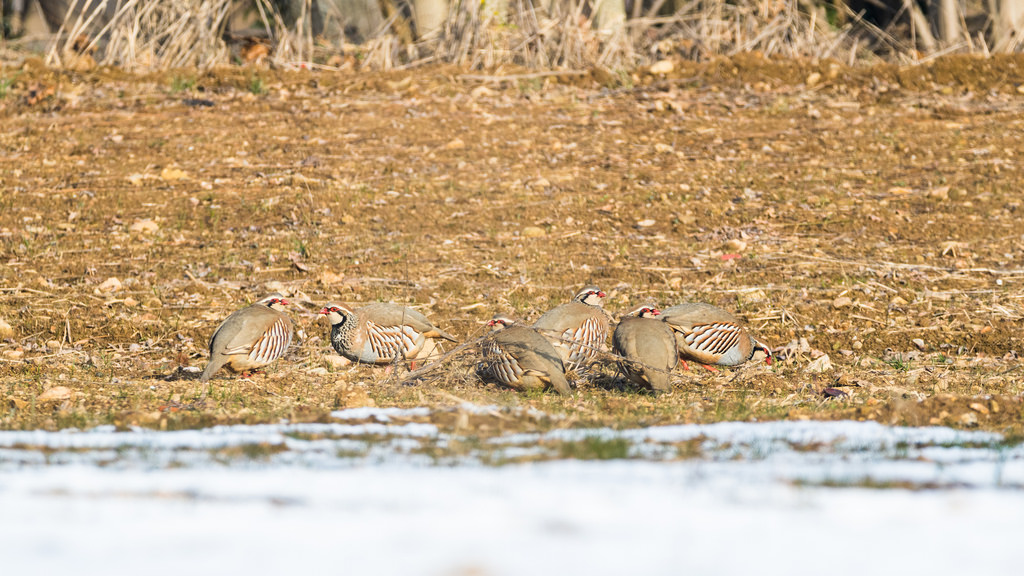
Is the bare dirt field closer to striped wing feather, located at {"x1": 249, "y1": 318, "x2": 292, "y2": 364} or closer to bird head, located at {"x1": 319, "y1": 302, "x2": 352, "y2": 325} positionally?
striped wing feather, located at {"x1": 249, "y1": 318, "x2": 292, "y2": 364}

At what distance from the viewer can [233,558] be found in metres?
2.87

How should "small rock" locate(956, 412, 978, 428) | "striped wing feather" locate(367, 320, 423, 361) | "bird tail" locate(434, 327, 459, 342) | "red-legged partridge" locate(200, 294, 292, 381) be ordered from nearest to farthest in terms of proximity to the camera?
Answer: "small rock" locate(956, 412, 978, 428) < "red-legged partridge" locate(200, 294, 292, 381) < "striped wing feather" locate(367, 320, 423, 361) < "bird tail" locate(434, 327, 459, 342)

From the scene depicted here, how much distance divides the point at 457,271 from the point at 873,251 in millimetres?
3692

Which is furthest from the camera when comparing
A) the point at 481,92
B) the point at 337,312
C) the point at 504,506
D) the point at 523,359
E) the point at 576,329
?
the point at 481,92

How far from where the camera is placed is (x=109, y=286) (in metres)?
8.46

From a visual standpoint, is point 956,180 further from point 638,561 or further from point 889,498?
point 638,561

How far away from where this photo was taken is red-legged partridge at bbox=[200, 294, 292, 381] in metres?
6.41

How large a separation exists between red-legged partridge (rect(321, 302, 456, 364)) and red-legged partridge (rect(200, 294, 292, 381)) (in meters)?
0.41

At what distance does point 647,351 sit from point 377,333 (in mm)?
1836

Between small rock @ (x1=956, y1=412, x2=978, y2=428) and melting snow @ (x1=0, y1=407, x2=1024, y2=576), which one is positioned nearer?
melting snow @ (x1=0, y1=407, x2=1024, y2=576)

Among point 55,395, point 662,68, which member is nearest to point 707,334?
point 55,395

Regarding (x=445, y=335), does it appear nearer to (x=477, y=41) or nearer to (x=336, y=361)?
(x=336, y=361)

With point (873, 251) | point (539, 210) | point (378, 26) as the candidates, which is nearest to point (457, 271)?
point (539, 210)

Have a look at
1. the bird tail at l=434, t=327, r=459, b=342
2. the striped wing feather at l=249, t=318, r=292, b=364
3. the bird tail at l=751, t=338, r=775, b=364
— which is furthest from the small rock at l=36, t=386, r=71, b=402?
the bird tail at l=751, t=338, r=775, b=364
